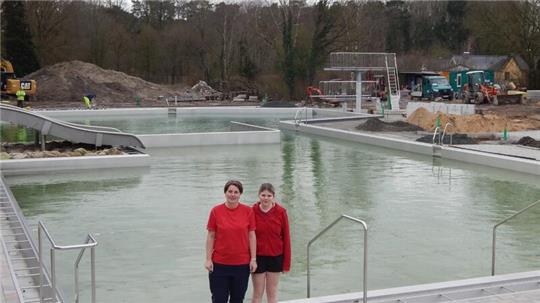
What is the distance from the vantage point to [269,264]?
5246mm

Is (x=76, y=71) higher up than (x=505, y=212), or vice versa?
(x=76, y=71)

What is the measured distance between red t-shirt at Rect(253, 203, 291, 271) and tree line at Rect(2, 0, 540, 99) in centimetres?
4477

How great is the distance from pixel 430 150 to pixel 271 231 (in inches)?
600

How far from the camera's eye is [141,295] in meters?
7.02

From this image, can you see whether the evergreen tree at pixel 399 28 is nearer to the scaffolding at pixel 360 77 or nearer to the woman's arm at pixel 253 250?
the scaffolding at pixel 360 77

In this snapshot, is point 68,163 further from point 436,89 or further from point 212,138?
point 436,89

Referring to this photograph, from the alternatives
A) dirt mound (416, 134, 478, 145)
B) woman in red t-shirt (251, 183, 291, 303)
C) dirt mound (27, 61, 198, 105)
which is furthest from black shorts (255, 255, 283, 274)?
dirt mound (27, 61, 198, 105)

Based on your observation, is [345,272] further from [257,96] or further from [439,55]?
[439,55]

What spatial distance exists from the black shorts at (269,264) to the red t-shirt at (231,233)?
0.93ft

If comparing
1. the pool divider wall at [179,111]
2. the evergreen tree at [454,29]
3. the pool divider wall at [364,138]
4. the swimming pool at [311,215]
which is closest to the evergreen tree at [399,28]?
the evergreen tree at [454,29]

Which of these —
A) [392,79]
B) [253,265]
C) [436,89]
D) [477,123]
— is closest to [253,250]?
[253,265]

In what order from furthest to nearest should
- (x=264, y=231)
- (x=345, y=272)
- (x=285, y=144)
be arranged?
(x=285, y=144) < (x=345, y=272) < (x=264, y=231)

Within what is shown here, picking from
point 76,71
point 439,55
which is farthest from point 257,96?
point 439,55

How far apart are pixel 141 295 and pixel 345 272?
8.17 feet
